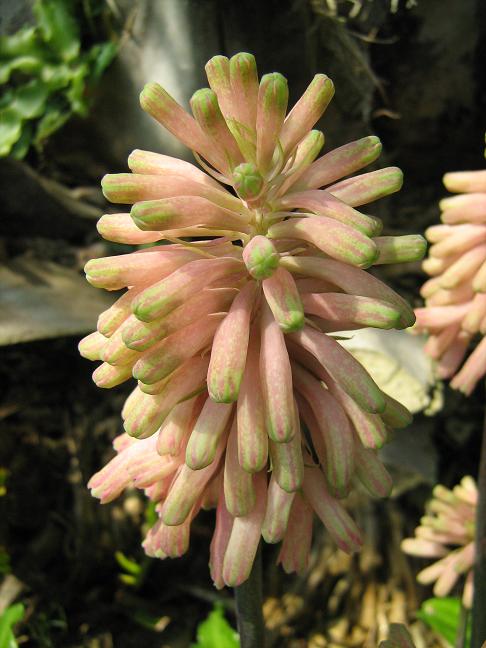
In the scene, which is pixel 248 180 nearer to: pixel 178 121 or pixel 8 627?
pixel 178 121

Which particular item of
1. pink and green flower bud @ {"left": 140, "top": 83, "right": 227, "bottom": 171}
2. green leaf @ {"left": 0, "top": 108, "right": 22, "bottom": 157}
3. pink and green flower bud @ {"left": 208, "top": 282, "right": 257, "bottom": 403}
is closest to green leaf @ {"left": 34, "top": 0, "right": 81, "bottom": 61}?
green leaf @ {"left": 0, "top": 108, "right": 22, "bottom": 157}

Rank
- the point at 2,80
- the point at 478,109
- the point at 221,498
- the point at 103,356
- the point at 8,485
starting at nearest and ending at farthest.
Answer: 1. the point at 103,356
2. the point at 221,498
3. the point at 8,485
4. the point at 2,80
5. the point at 478,109

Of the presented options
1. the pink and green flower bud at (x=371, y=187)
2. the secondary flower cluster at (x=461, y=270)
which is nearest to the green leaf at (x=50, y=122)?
the secondary flower cluster at (x=461, y=270)

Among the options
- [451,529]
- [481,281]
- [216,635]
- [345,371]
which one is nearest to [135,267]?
[345,371]

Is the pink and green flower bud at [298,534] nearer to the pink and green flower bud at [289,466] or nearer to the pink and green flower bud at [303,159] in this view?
the pink and green flower bud at [289,466]

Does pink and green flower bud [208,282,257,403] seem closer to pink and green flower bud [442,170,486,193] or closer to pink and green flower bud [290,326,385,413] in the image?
pink and green flower bud [290,326,385,413]

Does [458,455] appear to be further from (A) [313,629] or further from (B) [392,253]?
(B) [392,253]

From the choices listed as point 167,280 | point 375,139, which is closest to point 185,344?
point 167,280
